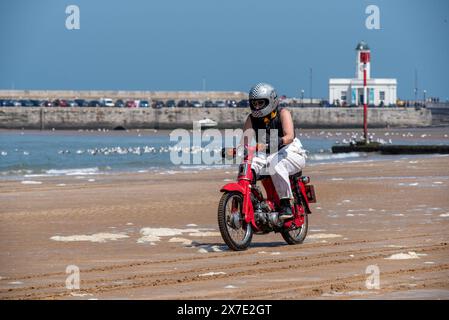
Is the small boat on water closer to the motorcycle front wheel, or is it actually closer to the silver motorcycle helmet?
the silver motorcycle helmet

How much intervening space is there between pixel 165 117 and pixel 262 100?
3947 inches

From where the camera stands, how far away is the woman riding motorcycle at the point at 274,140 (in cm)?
1191

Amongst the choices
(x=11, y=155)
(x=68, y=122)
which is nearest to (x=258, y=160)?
(x=11, y=155)

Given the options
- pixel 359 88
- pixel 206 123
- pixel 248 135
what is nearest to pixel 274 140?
pixel 248 135

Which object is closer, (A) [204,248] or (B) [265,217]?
(A) [204,248]

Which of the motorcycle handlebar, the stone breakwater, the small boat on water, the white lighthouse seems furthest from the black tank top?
the white lighthouse

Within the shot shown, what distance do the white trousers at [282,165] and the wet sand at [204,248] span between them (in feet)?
1.98

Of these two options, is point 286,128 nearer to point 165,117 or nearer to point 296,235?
point 296,235

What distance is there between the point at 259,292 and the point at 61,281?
65.7 inches

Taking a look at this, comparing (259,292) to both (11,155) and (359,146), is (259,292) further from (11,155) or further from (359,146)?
(11,155)

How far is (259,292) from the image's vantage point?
28.8 feet

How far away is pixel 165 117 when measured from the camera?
367ft

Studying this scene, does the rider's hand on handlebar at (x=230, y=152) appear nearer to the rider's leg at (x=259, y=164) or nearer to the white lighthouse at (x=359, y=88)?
the rider's leg at (x=259, y=164)

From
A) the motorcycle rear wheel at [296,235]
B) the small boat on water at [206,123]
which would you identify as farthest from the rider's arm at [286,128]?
the small boat on water at [206,123]
